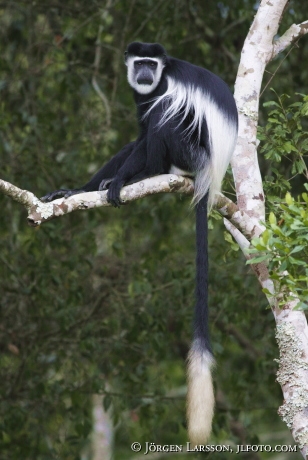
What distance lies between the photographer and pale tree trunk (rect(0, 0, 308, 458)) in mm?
1972

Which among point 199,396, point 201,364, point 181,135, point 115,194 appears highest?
point 181,135

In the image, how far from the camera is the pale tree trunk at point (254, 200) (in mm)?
1972

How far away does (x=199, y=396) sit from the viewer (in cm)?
219

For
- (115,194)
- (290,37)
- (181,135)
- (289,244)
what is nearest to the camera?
(289,244)

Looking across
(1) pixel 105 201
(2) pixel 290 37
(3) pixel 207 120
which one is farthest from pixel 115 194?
(2) pixel 290 37

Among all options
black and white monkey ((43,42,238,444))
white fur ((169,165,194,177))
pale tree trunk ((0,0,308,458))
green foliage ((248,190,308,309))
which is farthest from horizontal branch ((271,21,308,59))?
green foliage ((248,190,308,309))

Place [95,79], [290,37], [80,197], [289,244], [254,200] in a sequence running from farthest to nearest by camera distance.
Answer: [95,79] < [290,37] < [254,200] < [80,197] < [289,244]

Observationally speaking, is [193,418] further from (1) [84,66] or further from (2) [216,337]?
(1) [84,66]

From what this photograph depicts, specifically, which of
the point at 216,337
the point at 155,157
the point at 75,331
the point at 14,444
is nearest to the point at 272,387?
the point at 216,337

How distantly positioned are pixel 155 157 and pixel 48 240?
104cm

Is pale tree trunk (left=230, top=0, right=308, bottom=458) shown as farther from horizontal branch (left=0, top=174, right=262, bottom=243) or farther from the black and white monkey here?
the black and white monkey

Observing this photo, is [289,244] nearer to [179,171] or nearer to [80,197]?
[80,197]

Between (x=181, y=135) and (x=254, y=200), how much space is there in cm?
63

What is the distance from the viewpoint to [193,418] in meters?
2.11
